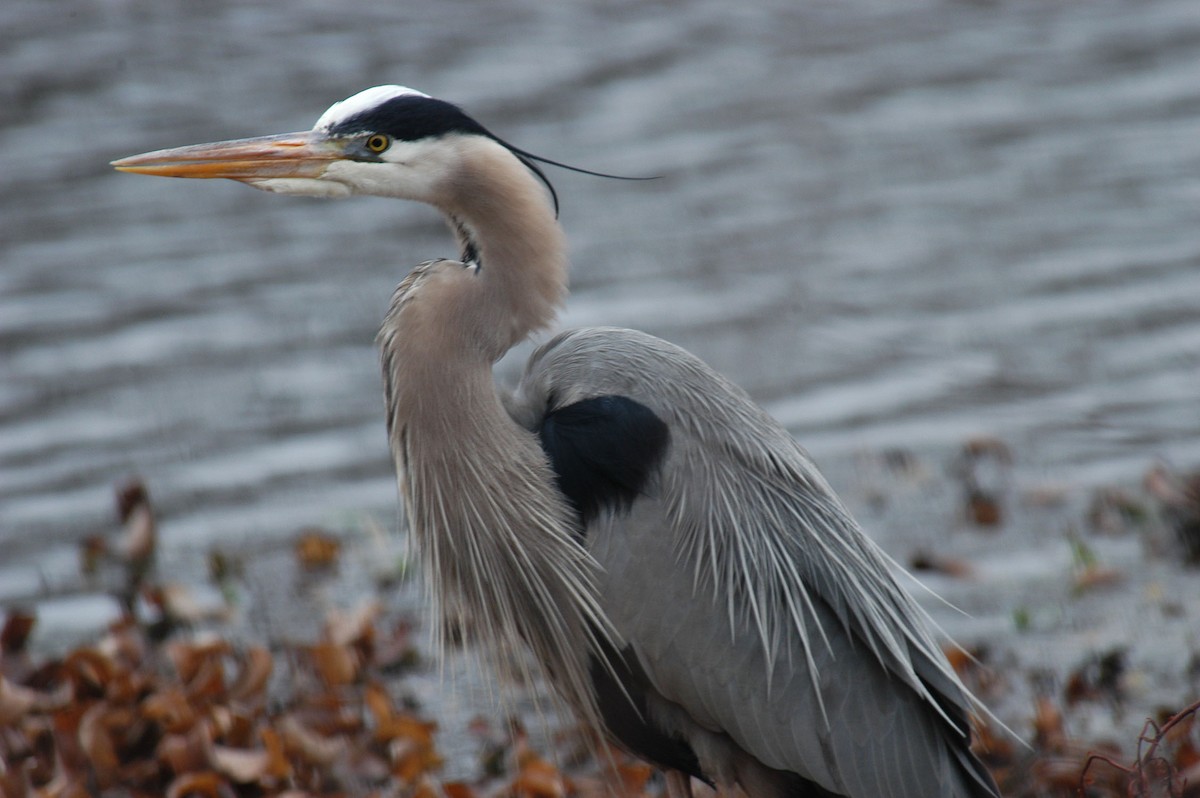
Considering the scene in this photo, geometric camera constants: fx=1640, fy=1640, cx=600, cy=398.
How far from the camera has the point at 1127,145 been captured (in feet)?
31.7

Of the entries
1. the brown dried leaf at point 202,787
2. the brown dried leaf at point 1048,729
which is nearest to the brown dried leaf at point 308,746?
the brown dried leaf at point 202,787

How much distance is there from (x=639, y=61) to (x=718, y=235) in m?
3.17

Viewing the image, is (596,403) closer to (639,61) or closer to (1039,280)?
(1039,280)

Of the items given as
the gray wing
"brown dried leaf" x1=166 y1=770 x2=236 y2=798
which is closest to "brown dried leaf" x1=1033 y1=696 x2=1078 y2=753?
the gray wing

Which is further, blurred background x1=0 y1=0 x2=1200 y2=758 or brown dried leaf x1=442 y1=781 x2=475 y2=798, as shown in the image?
blurred background x1=0 y1=0 x2=1200 y2=758

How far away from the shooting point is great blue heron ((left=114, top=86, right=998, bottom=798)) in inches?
145

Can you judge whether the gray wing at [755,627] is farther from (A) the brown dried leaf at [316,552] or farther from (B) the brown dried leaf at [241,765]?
(A) the brown dried leaf at [316,552]

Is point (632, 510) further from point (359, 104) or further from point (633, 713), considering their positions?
point (359, 104)

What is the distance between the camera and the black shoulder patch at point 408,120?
3.68 metres

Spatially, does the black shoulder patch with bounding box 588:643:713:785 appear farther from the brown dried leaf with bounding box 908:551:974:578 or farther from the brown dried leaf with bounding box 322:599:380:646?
the brown dried leaf with bounding box 908:551:974:578

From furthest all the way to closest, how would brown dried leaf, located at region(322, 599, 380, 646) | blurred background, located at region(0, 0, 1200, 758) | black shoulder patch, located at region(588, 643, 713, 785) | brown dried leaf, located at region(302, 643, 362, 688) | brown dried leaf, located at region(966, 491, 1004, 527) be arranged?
1. blurred background, located at region(0, 0, 1200, 758)
2. brown dried leaf, located at region(966, 491, 1004, 527)
3. brown dried leaf, located at region(322, 599, 380, 646)
4. brown dried leaf, located at region(302, 643, 362, 688)
5. black shoulder patch, located at region(588, 643, 713, 785)

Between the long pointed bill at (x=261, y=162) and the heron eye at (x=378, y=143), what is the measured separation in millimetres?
71

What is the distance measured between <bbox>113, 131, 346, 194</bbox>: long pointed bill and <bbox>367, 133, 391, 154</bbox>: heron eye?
7cm

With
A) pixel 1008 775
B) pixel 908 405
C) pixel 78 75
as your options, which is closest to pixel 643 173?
pixel 908 405
